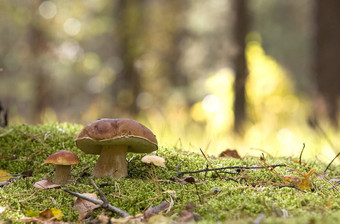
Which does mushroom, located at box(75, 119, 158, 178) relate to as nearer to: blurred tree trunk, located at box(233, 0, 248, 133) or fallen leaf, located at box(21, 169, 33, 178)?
fallen leaf, located at box(21, 169, 33, 178)

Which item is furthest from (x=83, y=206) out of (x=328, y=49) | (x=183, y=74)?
(x=183, y=74)

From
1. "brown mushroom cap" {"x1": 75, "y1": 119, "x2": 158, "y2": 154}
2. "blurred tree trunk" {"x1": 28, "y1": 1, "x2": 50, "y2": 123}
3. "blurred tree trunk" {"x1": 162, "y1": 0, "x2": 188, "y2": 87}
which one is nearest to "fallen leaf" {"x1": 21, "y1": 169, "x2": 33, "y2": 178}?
"brown mushroom cap" {"x1": 75, "y1": 119, "x2": 158, "y2": 154}

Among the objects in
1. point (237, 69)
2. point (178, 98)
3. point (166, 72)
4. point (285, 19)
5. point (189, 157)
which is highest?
point (285, 19)

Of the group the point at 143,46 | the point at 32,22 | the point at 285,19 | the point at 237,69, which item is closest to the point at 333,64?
the point at 237,69

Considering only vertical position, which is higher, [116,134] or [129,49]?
[129,49]

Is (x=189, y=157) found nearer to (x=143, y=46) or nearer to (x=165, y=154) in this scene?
(x=165, y=154)

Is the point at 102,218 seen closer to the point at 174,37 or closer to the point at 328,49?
the point at 328,49

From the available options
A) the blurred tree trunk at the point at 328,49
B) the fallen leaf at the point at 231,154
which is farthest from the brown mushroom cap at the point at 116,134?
the blurred tree trunk at the point at 328,49
